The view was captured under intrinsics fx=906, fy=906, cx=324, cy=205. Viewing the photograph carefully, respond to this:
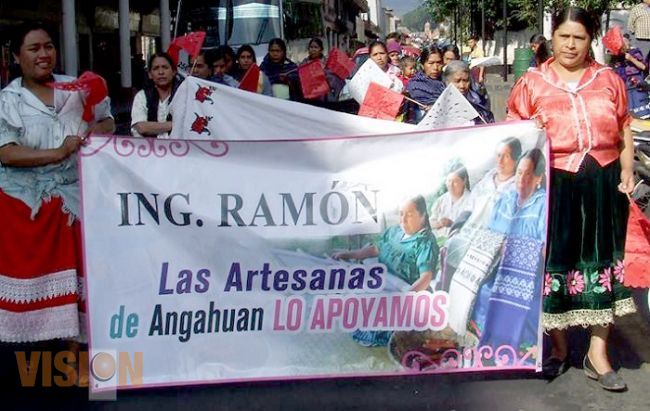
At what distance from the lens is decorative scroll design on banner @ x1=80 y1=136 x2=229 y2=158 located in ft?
13.3

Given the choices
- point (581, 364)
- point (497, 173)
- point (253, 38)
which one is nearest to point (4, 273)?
point (497, 173)

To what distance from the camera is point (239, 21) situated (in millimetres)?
15680

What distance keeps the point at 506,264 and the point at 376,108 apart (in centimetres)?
187

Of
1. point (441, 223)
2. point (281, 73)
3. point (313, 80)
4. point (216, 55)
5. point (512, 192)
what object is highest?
point (216, 55)

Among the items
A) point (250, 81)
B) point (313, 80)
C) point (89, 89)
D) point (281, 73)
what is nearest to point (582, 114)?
point (89, 89)

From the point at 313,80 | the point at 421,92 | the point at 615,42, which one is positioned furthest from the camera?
the point at 615,42

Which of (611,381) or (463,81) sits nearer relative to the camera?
(611,381)

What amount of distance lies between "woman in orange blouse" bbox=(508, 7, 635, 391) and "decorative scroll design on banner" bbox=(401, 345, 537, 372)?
0.71 ft

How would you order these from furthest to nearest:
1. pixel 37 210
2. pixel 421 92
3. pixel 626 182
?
pixel 421 92 < pixel 626 182 < pixel 37 210

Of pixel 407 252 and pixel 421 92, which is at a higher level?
pixel 421 92

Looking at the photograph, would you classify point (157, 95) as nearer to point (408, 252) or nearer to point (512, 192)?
point (408, 252)

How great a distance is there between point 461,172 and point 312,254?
0.78 m

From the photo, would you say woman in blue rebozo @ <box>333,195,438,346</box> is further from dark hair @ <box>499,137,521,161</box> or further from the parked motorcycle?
the parked motorcycle

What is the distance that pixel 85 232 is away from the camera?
4031mm
